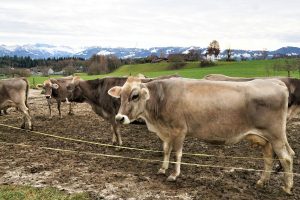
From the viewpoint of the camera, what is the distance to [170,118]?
8016 millimetres

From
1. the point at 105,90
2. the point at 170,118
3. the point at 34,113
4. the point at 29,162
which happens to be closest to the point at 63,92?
the point at 34,113

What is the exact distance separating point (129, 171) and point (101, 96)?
3.93m

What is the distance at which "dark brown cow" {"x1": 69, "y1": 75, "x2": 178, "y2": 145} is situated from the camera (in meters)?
11.6

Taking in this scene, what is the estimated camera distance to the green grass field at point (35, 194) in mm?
7113

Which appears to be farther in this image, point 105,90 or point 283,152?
point 105,90

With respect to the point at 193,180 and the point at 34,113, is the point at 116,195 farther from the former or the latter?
the point at 34,113

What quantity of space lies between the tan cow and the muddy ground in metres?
0.52

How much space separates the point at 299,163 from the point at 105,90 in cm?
655

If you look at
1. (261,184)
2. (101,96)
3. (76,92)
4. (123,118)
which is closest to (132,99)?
(123,118)

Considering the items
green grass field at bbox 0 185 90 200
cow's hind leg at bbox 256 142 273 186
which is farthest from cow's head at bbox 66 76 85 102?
cow's hind leg at bbox 256 142 273 186

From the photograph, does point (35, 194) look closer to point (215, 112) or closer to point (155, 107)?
point (155, 107)

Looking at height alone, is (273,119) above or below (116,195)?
above

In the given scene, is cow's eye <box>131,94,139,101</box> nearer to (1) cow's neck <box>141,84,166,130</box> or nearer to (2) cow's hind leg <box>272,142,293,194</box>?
(1) cow's neck <box>141,84,166,130</box>

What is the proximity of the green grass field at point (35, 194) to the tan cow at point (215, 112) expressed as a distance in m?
1.91
